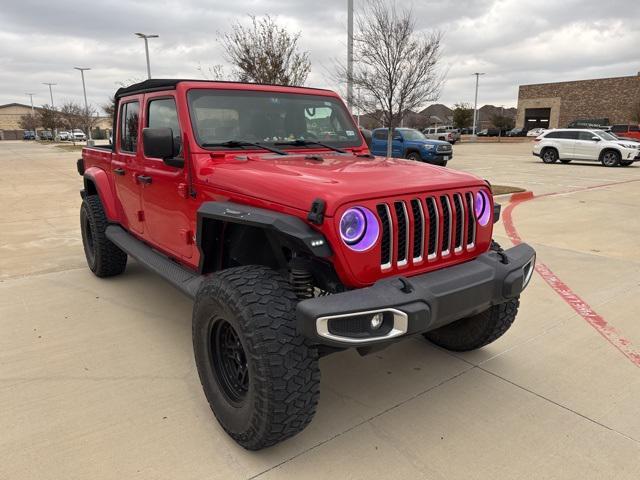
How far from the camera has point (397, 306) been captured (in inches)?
82.5

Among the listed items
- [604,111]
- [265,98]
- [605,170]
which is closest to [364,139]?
[265,98]

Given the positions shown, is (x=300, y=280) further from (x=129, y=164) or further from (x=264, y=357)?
(x=129, y=164)

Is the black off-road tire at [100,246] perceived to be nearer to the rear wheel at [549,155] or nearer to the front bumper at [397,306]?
the front bumper at [397,306]

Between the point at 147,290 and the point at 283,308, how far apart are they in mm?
2917

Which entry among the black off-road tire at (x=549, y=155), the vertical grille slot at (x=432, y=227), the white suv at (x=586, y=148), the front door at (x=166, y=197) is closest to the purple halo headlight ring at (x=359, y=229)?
the vertical grille slot at (x=432, y=227)

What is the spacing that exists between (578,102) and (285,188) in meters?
63.7

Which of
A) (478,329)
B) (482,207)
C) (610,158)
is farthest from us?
(610,158)

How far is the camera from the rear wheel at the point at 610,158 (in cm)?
1858

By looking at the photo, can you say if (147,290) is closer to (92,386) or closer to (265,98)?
(92,386)

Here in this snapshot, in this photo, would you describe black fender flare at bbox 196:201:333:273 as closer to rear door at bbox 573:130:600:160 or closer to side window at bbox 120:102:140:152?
side window at bbox 120:102:140:152

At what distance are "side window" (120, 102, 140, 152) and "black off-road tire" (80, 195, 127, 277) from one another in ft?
2.72

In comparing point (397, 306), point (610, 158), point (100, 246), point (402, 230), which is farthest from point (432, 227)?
point (610, 158)

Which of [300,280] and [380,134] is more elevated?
[380,134]

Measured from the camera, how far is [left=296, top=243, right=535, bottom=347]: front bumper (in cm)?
204
